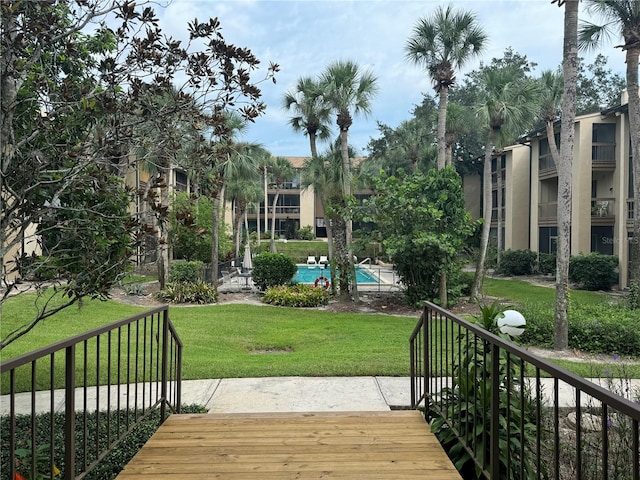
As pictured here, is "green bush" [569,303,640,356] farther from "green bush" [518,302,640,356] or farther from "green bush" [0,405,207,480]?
"green bush" [0,405,207,480]

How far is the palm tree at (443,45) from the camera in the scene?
1345 centimetres

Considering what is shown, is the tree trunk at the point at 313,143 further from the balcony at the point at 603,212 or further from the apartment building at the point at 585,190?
the balcony at the point at 603,212

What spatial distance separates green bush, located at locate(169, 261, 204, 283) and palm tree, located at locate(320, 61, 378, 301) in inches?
204

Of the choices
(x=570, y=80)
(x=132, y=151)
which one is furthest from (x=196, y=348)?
(x=570, y=80)

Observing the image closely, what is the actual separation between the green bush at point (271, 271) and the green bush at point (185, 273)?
1.97m

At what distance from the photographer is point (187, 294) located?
14.8 m

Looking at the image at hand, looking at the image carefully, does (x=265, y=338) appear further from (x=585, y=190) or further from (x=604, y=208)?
(x=604, y=208)

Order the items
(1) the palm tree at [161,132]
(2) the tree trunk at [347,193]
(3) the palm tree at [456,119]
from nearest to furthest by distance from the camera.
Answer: (1) the palm tree at [161,132]
(2) the tree trunk at [347,193]
(3) the palm tree at [456,119]

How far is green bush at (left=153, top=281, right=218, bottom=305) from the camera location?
14727mm

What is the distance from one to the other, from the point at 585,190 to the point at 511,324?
20135 millimetres

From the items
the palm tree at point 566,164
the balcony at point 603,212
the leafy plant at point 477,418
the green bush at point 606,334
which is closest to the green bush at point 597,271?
the balcony at point 603,212

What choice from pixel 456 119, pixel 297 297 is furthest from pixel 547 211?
pixel 297 297

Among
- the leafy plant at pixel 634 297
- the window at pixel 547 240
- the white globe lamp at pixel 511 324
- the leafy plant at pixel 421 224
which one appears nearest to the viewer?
the white globe lamp at pixel 511 324

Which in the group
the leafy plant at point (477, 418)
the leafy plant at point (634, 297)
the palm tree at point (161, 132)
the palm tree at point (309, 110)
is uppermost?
the palm tree at point (309, 110)
